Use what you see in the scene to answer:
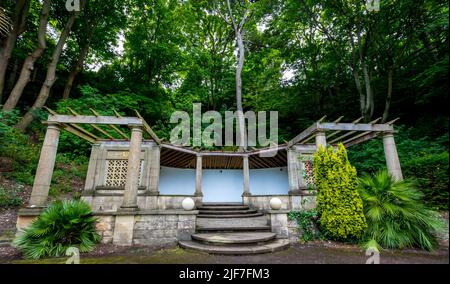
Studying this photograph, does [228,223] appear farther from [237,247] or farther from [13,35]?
[13,35]

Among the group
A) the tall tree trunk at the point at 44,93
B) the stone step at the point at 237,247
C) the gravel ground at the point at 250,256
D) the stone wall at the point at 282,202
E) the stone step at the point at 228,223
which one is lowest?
the gravel ground at the point at 250,256

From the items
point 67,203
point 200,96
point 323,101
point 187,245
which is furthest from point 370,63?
point 67,203

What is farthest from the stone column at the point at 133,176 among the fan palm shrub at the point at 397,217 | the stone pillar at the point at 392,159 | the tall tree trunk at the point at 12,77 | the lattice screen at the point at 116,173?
the tall tree trunk at the point at 12,77

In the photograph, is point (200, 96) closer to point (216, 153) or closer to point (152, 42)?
point (152, 42)

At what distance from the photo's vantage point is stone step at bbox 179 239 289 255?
14.5 ft

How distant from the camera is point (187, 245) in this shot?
187 inches

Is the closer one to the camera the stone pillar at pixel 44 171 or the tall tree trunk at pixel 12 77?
the stone pillar at pixel 44 171

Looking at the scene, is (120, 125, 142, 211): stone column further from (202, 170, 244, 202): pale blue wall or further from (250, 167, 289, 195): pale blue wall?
(250, 167, 289, 195): pale blue wall

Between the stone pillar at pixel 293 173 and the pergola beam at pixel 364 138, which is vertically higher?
the pergola beam at pixel 364 138

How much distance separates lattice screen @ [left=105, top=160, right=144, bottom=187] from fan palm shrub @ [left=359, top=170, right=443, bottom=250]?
8.24 metres

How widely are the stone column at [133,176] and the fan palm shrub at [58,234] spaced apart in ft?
2.92

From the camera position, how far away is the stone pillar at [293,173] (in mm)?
8727

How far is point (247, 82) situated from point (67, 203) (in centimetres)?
1375

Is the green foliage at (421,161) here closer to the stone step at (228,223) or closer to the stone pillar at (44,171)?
the stone step at (228,223)
